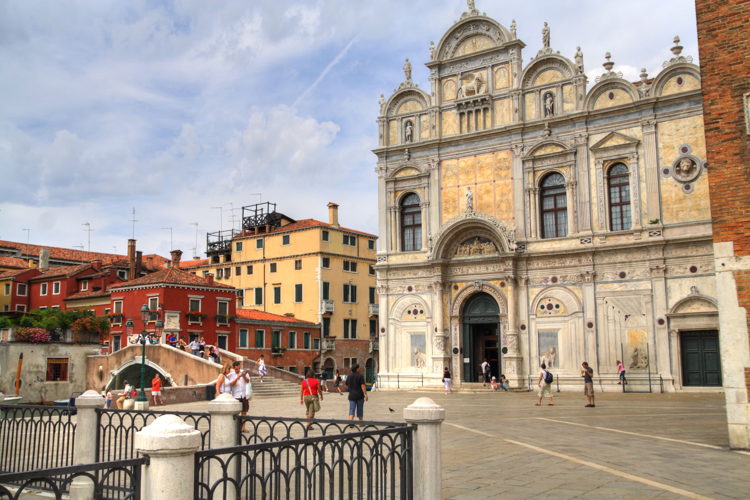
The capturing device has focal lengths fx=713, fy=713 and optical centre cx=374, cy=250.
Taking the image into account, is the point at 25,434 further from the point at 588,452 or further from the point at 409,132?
the point at 409,132

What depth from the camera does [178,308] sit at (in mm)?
47125

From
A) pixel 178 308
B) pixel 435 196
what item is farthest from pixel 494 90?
pixel 178 308

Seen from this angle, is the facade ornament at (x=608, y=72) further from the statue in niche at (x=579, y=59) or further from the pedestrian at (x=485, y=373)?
the pedestrian at (x=485, y=373)

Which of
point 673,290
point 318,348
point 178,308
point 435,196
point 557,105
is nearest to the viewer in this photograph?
point 673,290

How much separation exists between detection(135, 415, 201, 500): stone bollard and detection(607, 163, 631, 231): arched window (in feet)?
102

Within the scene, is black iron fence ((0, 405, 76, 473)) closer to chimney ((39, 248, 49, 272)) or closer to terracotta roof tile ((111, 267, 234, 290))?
terracotta roof tile ((111, 267, 234, 290))

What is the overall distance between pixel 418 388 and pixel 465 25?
19.5 m

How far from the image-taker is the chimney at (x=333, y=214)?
5947 cm

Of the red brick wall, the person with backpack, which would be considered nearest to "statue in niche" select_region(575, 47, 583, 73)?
the person with backpack

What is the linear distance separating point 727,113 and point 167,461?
12.7 m

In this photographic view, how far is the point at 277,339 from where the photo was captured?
53.5 m

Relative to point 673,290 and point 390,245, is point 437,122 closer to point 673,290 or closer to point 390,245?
point 390,245

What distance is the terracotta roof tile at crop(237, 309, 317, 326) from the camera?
52406 millimetres

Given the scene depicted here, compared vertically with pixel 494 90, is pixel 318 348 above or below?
below
